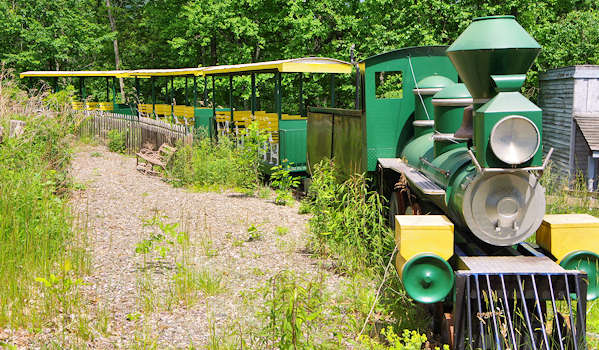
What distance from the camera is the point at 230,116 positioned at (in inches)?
650

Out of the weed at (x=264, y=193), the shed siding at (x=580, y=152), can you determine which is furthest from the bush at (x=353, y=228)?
the shed siding at (x=580, y=152)

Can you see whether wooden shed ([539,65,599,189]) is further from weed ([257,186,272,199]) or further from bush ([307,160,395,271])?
bush ([307,160,395,271])

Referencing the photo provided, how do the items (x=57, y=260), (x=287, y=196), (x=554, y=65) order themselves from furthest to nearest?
(x=554, y=65)
(x=287, y=196)
(x=57, y=260)

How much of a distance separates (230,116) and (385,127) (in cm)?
947

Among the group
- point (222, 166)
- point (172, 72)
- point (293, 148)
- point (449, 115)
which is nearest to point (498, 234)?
point (449, 115)

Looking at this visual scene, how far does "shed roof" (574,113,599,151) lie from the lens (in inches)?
610

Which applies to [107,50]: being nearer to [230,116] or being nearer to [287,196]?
[230,116]

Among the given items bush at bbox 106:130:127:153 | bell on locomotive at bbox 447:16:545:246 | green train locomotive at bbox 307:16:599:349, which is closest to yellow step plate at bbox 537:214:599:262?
green train locomotive at bbox 307:16:599:349

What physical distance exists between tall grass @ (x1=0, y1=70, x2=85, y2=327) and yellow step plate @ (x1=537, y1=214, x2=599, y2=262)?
3980 millimetres

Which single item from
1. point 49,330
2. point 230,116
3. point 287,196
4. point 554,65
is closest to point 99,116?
point 230,116

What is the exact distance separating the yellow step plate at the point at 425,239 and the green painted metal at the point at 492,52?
112 cm

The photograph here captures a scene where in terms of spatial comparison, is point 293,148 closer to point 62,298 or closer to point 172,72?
point 62,298

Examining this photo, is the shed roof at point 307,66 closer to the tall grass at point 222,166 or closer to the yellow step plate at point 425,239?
the tall grass at point 222,166

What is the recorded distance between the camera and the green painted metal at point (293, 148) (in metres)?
12.2
